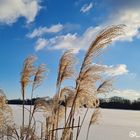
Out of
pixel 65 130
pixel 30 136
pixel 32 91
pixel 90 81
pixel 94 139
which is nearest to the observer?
pixel 90 81

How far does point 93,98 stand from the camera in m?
3.98

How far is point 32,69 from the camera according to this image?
4555 mm

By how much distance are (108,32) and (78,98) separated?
2.67 ft

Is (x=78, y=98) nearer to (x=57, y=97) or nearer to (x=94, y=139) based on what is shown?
(x=57, y=97)

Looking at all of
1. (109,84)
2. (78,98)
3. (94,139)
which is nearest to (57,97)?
(78,98)

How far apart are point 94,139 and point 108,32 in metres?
6.11

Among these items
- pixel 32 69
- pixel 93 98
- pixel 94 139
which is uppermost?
pixel 32 69

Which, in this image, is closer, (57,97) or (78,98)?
(78,98)

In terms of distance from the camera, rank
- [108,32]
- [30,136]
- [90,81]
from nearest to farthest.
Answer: [108,32] → [90,81] → [30,136]

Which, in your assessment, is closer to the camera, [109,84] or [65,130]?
[65,130]

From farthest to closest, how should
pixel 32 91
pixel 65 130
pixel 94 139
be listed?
pixel 94 139, pixel 32 91, pixel 65 130

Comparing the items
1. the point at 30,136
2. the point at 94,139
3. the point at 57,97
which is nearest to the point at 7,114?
the point at 30,136

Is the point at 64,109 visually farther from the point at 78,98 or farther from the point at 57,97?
the point at 78,98

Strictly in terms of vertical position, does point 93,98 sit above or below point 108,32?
below
